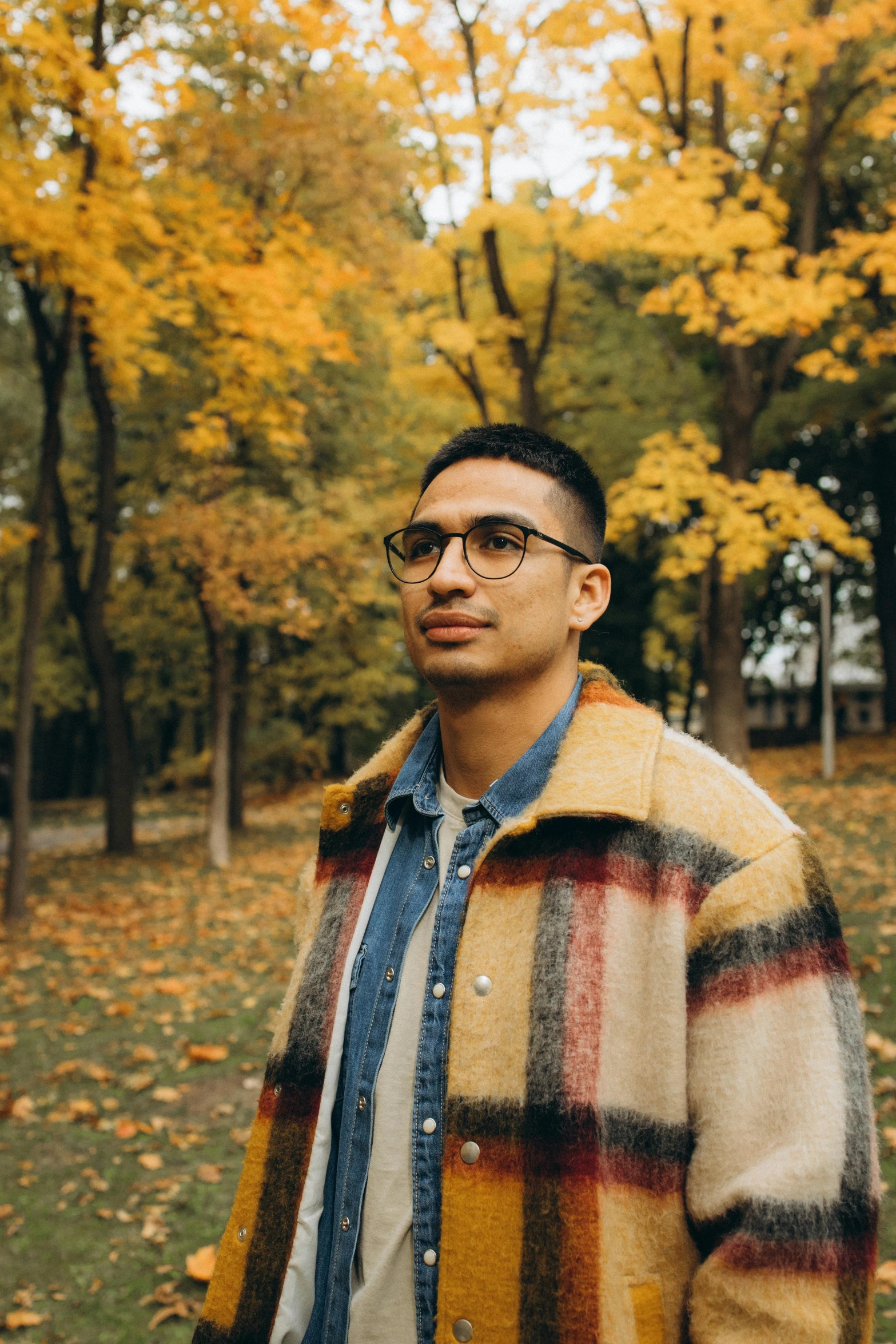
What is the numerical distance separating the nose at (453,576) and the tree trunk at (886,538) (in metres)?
22.7

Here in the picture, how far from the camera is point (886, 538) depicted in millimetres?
22641

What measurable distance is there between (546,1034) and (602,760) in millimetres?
468

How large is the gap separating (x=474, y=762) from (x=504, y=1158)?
71 cm

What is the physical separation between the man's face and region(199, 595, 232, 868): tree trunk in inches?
436

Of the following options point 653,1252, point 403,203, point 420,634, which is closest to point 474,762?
point 420,634

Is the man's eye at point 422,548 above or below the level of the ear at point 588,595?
above

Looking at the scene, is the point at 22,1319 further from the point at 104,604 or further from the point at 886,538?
the point at 886,538

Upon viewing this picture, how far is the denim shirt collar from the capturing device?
175 cm

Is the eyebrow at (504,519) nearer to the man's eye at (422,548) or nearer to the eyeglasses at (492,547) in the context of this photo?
the eyeglasses at (492,547)

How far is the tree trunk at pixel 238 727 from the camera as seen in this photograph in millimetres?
16453

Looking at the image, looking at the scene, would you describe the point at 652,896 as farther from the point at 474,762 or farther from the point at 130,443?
the point at 130,443

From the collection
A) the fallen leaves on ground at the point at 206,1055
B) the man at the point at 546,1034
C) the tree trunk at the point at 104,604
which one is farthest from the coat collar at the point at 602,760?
the tree trunk at the point at 104,604

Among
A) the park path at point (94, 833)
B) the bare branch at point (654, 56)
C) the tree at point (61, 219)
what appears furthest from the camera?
the park path at point (94, 833)

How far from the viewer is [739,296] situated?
7.73 metres
